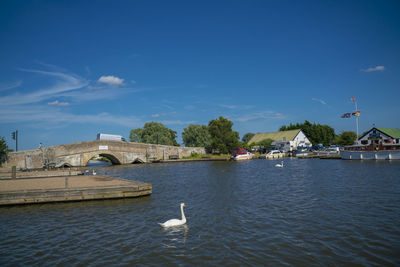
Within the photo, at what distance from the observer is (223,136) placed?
8388 cm

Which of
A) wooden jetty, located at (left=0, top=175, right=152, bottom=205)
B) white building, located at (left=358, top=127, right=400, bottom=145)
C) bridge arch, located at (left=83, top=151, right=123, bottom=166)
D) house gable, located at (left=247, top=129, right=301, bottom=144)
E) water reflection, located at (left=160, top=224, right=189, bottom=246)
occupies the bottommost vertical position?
water reflection, located at (left=160, top=224, right=189, bottom=246)

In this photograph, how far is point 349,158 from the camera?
2408 inches

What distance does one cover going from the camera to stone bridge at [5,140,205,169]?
45.9 meters

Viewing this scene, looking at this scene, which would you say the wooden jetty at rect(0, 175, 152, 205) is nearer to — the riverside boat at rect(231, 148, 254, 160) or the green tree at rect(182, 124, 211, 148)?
the riverside boat at rect(231, 148, 254, 160)

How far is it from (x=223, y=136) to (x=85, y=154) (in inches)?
1698

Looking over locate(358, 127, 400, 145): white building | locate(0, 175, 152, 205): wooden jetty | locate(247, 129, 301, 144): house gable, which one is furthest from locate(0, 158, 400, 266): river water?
locate(247, 129, 301, 144): house gable

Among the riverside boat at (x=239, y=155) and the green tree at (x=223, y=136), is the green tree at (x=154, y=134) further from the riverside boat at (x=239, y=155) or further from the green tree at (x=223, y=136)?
the riverside boat at (x=239, y=155)

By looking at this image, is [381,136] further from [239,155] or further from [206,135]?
[206,135]

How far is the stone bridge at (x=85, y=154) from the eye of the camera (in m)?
45.9

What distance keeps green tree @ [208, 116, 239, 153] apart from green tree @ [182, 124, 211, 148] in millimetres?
1872

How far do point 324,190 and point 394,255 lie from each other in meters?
12.6

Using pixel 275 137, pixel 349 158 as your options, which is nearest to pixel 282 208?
pixel 349 158

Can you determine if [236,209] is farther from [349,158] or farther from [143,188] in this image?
[349,158]

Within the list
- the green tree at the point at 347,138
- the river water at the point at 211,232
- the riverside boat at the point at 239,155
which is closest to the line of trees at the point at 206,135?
the riverside boat at the point at 239,155
